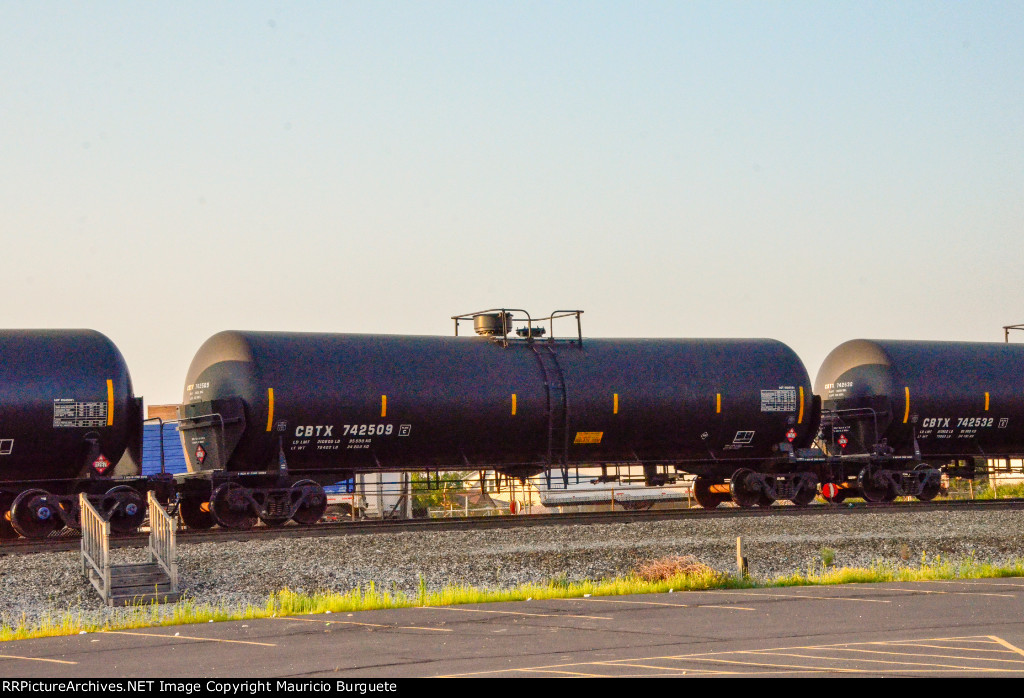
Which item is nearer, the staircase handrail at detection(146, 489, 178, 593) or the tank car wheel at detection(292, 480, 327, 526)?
the staircase handrail at detection(146, 489, 178, 593)

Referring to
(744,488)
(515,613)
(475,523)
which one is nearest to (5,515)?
(475,523)

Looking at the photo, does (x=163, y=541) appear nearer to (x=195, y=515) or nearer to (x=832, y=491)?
(x=195, y=515)

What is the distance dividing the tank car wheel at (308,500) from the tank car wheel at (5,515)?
4.71 metres

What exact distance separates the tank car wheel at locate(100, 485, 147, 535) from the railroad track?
2.60ft

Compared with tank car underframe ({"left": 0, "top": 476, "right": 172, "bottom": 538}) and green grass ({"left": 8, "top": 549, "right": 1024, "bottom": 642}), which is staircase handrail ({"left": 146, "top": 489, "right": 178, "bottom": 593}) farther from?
tank car underframe ({"left": 0, "top": 476, "right": 172, "bottom": 538})

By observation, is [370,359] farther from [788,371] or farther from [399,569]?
[788,371]

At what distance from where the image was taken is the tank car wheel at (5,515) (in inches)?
792

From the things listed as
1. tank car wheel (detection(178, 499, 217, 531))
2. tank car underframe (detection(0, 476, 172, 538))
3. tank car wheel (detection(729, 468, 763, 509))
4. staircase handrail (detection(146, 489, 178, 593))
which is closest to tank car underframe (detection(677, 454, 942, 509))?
tank car wheel (detection(729, 468, 763, 509))

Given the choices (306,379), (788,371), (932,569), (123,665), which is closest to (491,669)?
(123,665)

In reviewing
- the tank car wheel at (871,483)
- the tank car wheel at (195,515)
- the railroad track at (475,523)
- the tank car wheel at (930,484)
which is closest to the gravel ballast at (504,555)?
the railroad track at (475,523)

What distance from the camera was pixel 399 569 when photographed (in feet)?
58.4

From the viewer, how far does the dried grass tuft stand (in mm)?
17375

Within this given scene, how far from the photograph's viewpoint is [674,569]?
17641 mm

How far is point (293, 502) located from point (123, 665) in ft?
36.4
